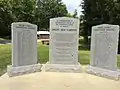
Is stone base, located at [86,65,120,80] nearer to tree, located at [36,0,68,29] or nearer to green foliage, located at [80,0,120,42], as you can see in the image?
green foliage, located at [80,0,120,42]

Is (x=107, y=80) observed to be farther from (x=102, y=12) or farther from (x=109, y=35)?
(x=102, y=12)

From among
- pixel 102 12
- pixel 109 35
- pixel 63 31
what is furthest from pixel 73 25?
pixel 102 12

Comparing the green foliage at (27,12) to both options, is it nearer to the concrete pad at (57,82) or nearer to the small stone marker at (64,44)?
the small stone marker at (64,44)

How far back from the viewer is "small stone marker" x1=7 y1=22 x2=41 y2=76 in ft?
28.3

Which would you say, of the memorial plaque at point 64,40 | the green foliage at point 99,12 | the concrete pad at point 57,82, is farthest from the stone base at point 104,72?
the green foliage at point 99,12

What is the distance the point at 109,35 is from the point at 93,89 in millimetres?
2276

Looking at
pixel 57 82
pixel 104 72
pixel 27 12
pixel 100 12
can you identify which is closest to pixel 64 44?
pixel 104 72

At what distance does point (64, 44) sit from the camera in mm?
9312

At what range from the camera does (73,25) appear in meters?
9.30

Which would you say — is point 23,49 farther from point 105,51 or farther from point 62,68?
point 105,51

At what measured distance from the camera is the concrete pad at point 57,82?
719 cm

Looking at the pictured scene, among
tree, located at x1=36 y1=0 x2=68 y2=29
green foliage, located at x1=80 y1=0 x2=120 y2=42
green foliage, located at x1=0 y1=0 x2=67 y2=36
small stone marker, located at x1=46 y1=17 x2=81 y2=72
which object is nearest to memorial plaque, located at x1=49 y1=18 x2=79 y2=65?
small stone marker, located at x1=46 y1=17 x2=81 y2=72

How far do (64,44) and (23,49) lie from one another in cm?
153

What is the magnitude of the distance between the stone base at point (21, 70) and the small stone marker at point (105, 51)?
1.94 metres
